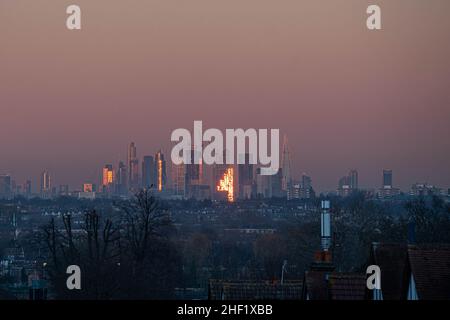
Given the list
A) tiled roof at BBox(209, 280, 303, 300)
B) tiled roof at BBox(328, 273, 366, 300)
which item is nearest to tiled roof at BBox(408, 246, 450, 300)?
tiled roof at BBox(328, 273, 366, 300)

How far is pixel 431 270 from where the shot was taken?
20.2 m

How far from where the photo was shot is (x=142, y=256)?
197 feet

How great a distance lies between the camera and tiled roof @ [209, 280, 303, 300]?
24.8 m

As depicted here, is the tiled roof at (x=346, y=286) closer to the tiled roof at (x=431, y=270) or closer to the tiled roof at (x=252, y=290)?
the tiled roof at (x=431, y=270)

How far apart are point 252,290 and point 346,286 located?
2580 mm

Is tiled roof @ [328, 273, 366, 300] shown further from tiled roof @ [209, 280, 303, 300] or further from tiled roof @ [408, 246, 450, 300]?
tiled roof @ [209, 280, 303, 300]

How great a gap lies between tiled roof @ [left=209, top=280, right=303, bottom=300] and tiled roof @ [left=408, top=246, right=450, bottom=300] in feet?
15.1

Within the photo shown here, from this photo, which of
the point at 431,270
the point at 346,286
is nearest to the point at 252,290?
the point at 346,286

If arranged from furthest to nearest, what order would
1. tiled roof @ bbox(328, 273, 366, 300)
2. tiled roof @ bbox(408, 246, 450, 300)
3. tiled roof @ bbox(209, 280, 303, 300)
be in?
1. tiled roof @ bbox(209, 280, 303, 300)
2. tiled roof @ bbox(328, 273, 366, 300)
3. tiled roof @ bbox(408, 246, 450, 300)
